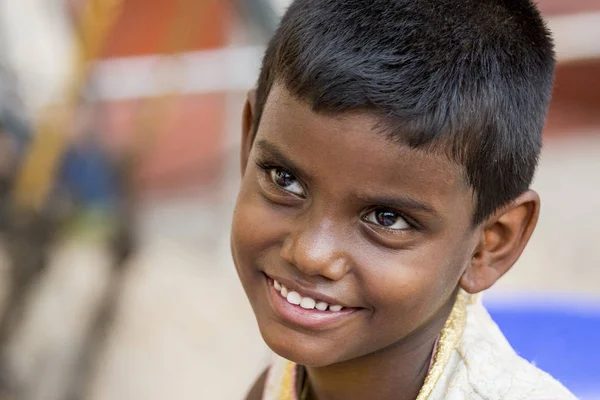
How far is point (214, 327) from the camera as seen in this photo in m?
2.63

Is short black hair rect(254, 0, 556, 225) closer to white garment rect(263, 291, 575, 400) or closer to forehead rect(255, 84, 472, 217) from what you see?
forehead rect(255, 84, 472, 217)

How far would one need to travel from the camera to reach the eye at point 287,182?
997 millimetres

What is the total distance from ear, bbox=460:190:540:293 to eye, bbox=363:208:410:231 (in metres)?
0.15

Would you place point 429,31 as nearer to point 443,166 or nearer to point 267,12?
point 443,166

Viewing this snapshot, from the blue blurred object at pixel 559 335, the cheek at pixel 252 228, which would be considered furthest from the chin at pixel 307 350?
the blue blurred object at pixel 559 335

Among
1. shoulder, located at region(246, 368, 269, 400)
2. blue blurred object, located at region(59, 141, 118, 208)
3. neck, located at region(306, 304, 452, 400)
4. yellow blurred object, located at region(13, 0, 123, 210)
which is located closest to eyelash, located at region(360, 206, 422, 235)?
neck, located at region(306, 304, 452, 400)

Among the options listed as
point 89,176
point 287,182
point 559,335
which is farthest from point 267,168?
point 89,176

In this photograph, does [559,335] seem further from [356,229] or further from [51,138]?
[51,138]

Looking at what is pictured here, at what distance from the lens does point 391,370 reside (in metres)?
1.16

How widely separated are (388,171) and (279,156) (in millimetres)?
137

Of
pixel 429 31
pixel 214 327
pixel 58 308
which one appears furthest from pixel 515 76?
pixel 58 308

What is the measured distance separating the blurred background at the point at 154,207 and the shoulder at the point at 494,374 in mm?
454

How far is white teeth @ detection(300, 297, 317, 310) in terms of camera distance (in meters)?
0.99

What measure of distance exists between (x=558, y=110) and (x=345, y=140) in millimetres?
2837
